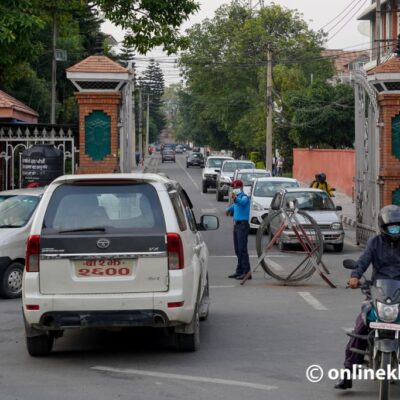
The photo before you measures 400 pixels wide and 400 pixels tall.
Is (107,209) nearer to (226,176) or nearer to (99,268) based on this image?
(99,268)

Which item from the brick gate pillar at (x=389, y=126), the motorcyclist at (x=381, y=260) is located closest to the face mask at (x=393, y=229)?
the motorcyclist at (x=381, y=260)

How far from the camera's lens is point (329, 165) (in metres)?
50.3

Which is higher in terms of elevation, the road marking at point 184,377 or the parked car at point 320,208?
the parked car at point 320,208

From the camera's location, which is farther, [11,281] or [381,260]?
[11,281]

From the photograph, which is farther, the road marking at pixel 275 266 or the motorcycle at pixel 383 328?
the road marking at pixel 275 266

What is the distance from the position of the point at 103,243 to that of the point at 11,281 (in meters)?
5.55

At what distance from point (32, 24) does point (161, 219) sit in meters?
10.5

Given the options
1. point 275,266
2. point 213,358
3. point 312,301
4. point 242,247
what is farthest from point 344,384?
point 275,266

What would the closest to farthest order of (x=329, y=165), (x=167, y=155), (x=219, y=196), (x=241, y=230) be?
(x=241, y=230) → (x=219, y=196) → (x=329, y=165) → (x=167, y=155)

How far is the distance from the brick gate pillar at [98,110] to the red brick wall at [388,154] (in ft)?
19.9

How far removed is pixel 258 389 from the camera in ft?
27.3

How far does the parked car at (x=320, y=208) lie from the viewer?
2195cm

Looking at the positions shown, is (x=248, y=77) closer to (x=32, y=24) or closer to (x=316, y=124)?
(x=316, y=124)

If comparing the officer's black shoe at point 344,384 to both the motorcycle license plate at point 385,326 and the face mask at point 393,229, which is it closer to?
the motorcycle license plate at point 385,326
